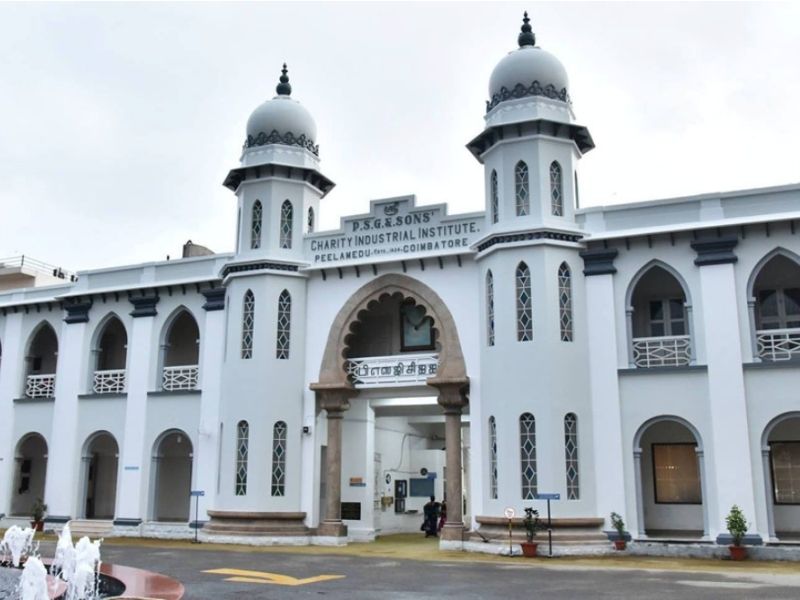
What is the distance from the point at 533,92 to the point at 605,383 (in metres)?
6.55

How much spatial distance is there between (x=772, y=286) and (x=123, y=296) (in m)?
16.6

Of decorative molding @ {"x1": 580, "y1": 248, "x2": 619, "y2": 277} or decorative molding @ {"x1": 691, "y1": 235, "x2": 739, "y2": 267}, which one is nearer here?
decorative molding @ {"x1": 691, "y1": 235, "x2": 739, "y2": 267}

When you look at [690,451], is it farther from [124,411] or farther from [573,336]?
[124,411]

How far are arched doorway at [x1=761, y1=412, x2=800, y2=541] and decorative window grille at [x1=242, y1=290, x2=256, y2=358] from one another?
38.8 feet

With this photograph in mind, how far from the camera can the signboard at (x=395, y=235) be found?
19062 mm

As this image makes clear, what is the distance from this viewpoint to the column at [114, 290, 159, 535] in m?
21.3

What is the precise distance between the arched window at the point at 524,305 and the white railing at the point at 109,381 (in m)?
11.6

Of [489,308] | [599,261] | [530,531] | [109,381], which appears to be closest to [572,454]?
[530,531]

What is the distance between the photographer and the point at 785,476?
17969mm

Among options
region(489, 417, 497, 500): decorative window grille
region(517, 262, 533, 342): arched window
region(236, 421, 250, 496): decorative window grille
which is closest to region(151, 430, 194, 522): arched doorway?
region(236, 421, 250, 496): decorative window grille

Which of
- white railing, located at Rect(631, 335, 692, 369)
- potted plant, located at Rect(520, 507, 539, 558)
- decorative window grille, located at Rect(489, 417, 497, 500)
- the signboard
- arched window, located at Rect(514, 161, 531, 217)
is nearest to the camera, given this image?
potted plant, located at Rect(520, 507, 539, 558)

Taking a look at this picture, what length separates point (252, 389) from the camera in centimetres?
1952

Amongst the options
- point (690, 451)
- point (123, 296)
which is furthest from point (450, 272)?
point (123, 296)

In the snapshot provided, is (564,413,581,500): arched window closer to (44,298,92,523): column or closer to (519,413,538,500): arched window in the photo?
(519,413,538,500): arched window
